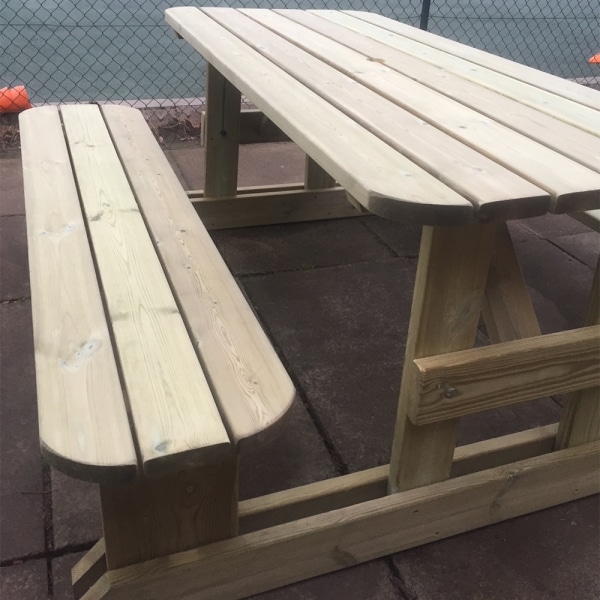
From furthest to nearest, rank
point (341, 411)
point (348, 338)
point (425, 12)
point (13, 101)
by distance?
1. point (425, 12)
2. point (13, 101)
3. point (348, 338)
4. point (341, 411)

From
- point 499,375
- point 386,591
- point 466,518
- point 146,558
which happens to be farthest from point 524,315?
point 146,558

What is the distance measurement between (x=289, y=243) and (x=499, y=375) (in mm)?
1590

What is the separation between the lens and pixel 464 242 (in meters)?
1.34

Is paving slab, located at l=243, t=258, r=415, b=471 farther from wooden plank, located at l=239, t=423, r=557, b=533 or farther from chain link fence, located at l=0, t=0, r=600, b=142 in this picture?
chain link fence, located at l=0, t=0, r=600, b=142

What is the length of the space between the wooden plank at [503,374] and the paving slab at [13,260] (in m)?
1.58

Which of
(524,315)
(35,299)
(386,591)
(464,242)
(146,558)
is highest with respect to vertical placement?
(464,242)

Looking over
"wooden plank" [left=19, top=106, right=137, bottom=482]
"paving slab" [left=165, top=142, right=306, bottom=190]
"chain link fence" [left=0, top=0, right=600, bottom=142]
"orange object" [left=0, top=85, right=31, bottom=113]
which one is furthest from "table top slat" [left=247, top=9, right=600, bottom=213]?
"chain link fence" [left=0, top=0, right=600, bottom=142]

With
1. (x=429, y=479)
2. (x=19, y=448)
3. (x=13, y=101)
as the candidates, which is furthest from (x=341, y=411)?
(x=13, y=101)

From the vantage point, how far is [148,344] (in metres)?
1.26

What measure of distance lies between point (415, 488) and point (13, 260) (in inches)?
70.3

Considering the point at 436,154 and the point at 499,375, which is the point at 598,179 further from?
the point at 499,375

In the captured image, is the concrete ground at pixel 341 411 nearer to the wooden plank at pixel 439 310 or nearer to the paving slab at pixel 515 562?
the paving slab at pixel 515 562

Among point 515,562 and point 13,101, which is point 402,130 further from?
point 13,101

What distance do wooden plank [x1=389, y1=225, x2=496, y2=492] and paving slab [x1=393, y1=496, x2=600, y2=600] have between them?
8.8 inches
